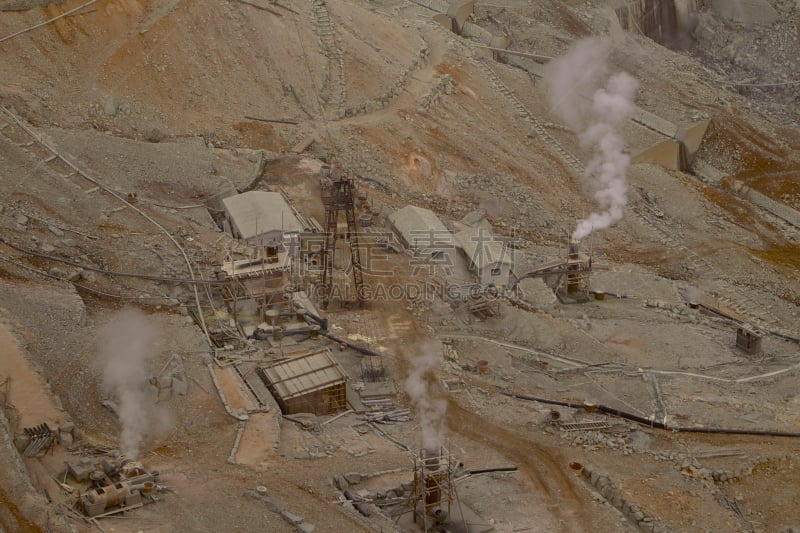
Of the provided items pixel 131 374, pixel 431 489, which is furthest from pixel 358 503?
pixel 131 374

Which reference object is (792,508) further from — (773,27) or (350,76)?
(773,27)

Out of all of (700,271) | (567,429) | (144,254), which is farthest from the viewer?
(700,271)

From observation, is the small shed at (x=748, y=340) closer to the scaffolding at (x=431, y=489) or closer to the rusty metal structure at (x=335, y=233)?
the rusty metal structure at (x=335, y=233)

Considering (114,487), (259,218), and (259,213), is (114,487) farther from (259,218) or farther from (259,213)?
(259,213)

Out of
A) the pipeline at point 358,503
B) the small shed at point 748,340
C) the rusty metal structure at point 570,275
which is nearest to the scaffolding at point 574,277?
the rusty metal structure at point 570,275

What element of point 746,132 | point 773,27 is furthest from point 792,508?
point 773,27
